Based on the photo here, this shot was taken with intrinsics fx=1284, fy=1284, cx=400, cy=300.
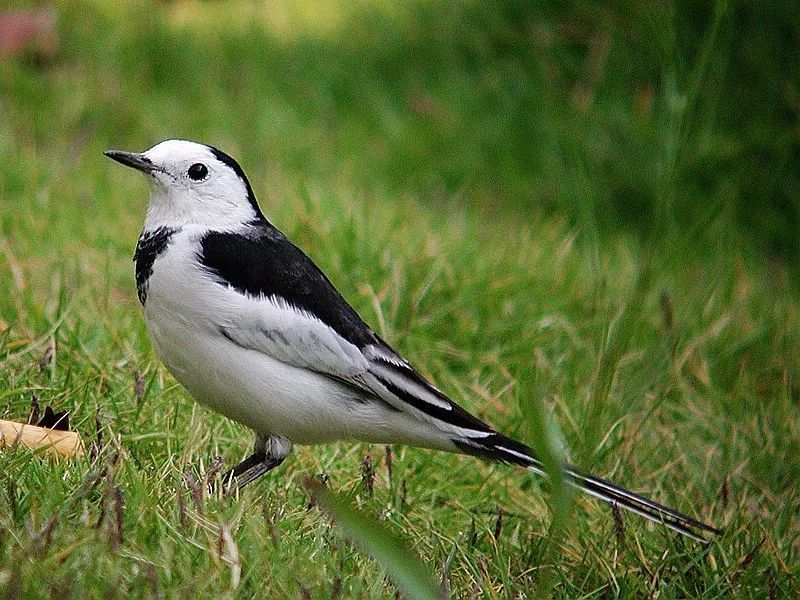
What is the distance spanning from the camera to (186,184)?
3.33 metres

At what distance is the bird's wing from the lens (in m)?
3.14

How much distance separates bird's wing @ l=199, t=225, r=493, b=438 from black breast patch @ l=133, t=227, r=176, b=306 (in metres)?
0.11

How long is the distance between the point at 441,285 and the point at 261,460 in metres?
1.63

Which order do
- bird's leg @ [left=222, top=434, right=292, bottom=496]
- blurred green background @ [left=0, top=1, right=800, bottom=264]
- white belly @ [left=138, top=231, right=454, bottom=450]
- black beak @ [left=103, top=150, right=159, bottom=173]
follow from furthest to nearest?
blurred green background @ [left=0, top=1, right=800, bottom=264] < black beak @ [left=103, top=150, right=159, bottom=173] < bird's leg @ [left=222, top=434, right=292, bottom=496] < white belly @ [left=138, top=231, right=454, bottom=450]

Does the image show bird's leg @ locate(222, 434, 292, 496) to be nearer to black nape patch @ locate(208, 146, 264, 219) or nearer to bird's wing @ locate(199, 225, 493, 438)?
bird's wing @ locate(199, 225, 493, 438)

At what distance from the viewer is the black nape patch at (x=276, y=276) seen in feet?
10.4

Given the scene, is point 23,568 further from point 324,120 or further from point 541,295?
point 324,120

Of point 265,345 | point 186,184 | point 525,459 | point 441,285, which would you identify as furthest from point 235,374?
point 441,285

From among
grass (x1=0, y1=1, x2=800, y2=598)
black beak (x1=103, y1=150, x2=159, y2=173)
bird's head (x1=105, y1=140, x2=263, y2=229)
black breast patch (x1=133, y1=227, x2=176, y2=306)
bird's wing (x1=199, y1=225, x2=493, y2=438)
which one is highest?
black beak (x1=103, y1=150, x2=159, y2=173)

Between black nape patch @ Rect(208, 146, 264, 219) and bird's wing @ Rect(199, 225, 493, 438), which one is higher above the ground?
black nape patch @ Rect(208, 146, 264, 219)

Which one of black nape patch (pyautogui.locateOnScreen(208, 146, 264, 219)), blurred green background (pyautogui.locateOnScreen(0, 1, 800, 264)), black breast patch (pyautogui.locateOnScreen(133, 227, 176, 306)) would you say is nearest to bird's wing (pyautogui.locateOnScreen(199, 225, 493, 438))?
black breast patch (pyautogui.locateOnScreen(133, 227, 176, 306))

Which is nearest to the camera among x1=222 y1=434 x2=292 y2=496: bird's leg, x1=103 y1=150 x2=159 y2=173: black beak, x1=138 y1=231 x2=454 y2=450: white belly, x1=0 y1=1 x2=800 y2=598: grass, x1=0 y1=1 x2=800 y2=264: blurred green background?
x1=0 y1=1 x2=800 y2=598: grass

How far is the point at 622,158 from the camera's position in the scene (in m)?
6.56

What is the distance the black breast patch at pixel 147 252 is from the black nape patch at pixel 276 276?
0.35 feet
